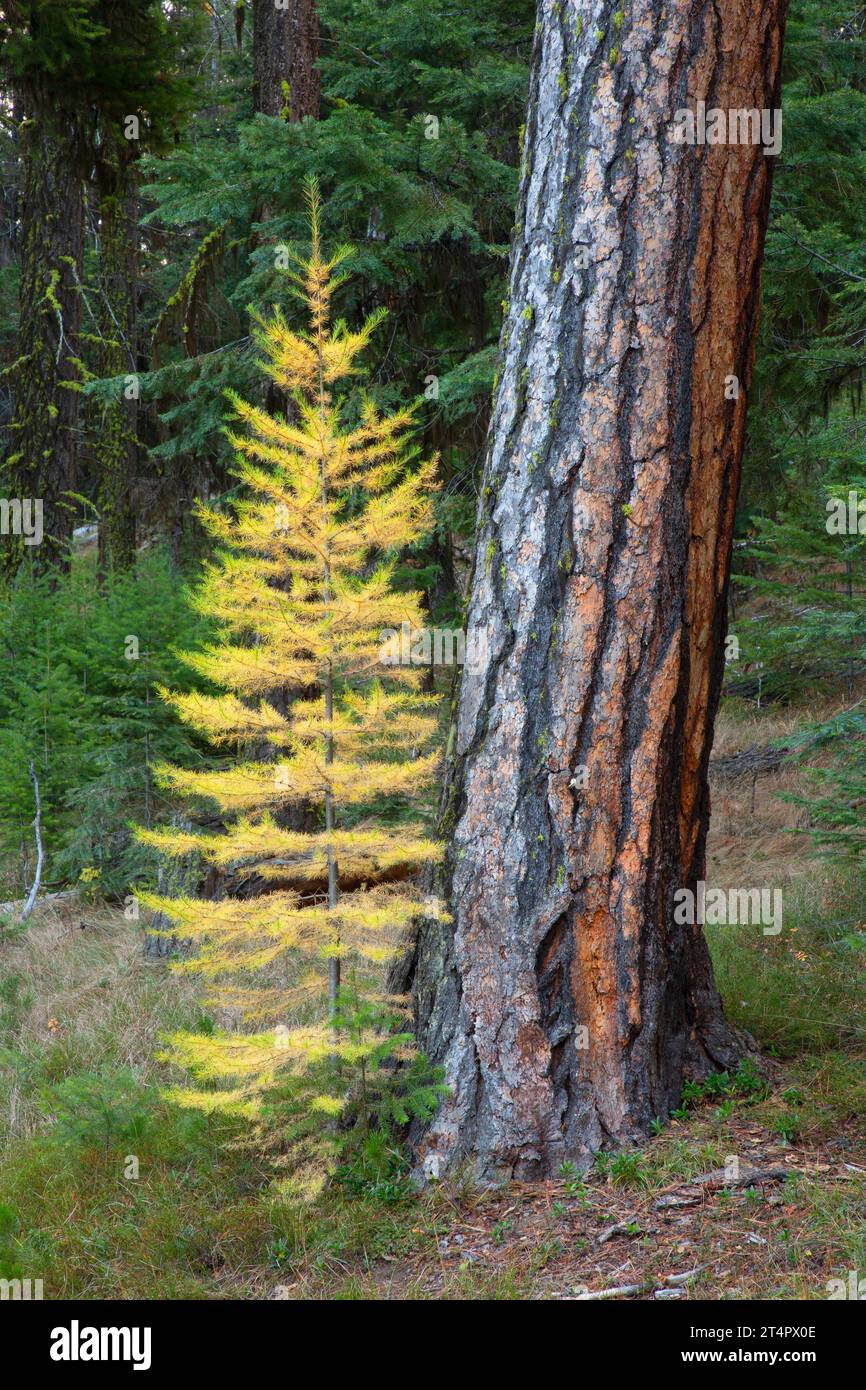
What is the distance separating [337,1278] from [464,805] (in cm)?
150

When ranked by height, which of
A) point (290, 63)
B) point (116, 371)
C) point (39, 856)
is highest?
point (290, 63)

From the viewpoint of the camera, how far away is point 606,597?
11.5ft

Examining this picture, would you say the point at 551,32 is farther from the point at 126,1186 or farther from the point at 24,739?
the point at 24,739

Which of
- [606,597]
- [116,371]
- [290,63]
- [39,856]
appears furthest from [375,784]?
[116,371]

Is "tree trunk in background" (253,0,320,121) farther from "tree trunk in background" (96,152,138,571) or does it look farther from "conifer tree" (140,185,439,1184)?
"tree trunk in background" (96,152,138,571)

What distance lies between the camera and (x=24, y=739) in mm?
7922

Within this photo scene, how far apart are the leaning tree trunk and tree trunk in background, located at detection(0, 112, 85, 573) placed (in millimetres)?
9498

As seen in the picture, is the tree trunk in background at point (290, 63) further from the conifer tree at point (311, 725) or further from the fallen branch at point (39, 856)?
the fallen branch at point (39, 856)

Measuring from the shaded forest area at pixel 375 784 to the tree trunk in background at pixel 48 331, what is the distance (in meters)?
0.46

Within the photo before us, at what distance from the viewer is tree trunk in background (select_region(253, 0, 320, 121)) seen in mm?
7699

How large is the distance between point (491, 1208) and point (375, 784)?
1395 mm

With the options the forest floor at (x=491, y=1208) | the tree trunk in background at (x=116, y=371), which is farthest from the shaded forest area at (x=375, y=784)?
the tree trunk in background at (x=116, y=371)

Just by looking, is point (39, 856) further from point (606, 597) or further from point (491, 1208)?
point (606, 597)

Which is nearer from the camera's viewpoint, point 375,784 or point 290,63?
point 375,784
